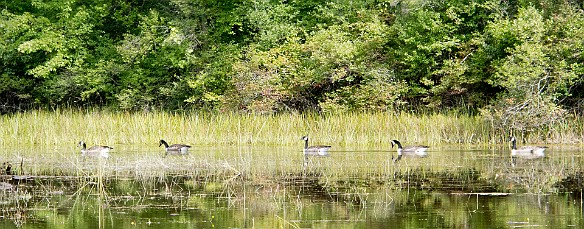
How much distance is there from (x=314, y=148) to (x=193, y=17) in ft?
48.5

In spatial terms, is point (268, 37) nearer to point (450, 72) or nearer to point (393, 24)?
point (393, 24)

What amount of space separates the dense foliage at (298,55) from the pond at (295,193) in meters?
8.14

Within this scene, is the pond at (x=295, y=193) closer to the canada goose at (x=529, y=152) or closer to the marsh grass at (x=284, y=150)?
the marsh grass at (x=284, y=150)

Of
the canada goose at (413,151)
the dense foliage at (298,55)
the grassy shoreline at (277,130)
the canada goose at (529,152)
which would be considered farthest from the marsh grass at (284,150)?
the dense foliage at (298,55)

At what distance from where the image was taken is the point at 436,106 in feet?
104

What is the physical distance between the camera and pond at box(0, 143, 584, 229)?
11.5m

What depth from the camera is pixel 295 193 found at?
552 inches

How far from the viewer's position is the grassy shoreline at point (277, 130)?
90.4 ft

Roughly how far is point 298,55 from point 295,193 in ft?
65.5

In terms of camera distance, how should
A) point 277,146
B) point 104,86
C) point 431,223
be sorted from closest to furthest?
→ point 431,223 < point 277,146 < point 104,86

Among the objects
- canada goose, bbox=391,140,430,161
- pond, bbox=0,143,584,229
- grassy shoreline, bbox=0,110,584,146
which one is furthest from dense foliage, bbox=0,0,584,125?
pond, bbox=0,143,584,229

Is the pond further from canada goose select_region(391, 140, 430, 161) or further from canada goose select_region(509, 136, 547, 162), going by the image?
canada goose select_region(391, 140, 430, 161)

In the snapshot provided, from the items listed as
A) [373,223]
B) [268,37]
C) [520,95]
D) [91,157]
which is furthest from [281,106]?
[373,223]

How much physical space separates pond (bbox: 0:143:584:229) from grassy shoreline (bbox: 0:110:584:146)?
644 centimetres
